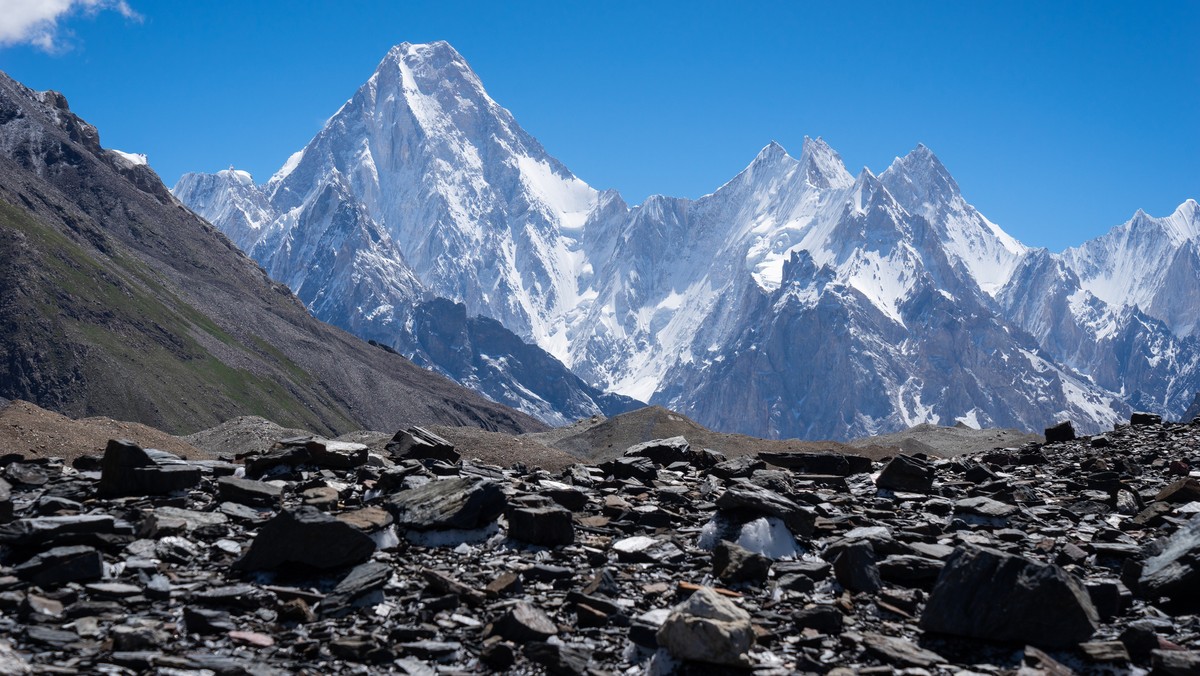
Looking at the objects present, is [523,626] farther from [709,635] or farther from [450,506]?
[450,506]

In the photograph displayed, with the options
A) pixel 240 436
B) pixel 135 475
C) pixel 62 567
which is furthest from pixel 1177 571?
pixel 240 436

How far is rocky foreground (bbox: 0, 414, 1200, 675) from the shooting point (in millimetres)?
12227

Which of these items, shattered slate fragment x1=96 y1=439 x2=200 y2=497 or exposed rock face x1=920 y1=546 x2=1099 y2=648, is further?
shattered slate fragment x1=96 y1=439 x2=200 y2=497

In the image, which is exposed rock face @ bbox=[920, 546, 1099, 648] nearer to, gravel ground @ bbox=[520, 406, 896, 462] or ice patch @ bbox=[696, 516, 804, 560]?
ice patch @ bbox=[696, 516, 804, 560]

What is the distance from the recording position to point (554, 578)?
49.4 ft

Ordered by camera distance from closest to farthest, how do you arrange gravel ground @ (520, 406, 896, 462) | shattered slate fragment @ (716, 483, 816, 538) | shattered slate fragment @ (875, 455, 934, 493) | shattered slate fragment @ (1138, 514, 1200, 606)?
shattered slate fragment @ (1138, 514, 1200, 606), shattered slate fragment @ (716, 483, 816, 538), shattered slate fragment @ (875, 455, 934, 493), gravel ground @ (520, 406, 896, 462)

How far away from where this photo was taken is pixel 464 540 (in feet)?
54.9

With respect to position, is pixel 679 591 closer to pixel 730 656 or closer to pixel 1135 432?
pixel 730 656

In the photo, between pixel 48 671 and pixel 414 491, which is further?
pixel 414 491

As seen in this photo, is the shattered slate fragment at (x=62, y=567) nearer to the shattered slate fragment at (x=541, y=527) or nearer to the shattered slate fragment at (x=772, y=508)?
the shattered slate fragment at (x=541, y=527)

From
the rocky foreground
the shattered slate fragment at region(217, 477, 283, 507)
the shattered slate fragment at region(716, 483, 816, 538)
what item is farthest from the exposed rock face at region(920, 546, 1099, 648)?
the shattered slate fragment at region(217, 477, 283, 507)

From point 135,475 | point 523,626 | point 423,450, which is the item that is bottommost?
point 523,626

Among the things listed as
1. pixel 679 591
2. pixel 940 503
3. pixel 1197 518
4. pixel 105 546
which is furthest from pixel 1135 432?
pixel 105 546

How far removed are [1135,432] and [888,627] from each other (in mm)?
28807
